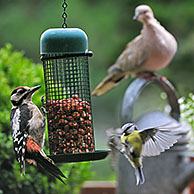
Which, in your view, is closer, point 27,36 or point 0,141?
point 0,141

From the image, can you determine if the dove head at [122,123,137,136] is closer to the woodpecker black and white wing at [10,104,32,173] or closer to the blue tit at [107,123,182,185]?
the blue tit at [107,123,182,185]

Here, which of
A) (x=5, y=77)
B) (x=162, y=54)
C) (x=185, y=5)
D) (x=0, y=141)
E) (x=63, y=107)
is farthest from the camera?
(x=185, y=5)

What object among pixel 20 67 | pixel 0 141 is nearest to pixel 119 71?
pixel 20 67

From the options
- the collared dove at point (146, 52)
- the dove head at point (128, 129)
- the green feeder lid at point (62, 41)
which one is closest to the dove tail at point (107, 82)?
Result: the collared dove at point (146, 52)

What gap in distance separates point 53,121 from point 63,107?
0.40 feet

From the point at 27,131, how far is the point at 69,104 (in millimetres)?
381

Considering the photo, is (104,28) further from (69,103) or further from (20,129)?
(20,129)

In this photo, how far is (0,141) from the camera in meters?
4.10

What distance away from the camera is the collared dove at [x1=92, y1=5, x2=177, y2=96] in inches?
198

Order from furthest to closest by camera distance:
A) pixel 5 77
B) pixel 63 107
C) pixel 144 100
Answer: pixel 144 100 → pixel 5 77 → pixel 63 107

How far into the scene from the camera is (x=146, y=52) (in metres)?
5.04

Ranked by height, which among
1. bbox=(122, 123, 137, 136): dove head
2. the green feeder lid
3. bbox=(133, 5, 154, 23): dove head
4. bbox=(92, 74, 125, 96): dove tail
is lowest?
bbox=(122, 123, 137, 136): dove head

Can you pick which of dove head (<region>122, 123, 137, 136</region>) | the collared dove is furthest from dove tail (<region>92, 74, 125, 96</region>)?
dove head (<region>122, 123, 137, 136</region>)

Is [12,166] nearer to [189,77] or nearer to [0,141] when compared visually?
[0,141]
